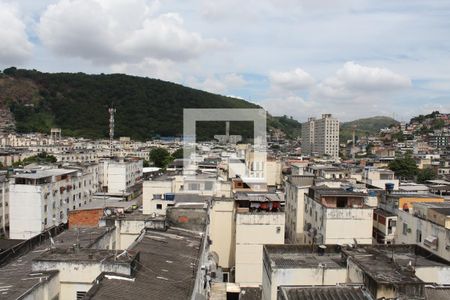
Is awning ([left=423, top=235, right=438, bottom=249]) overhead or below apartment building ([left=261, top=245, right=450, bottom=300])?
below

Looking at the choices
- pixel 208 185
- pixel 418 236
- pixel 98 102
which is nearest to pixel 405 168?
pixel 208 185

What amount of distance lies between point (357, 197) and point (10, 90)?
445ft

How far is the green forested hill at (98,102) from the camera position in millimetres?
121875

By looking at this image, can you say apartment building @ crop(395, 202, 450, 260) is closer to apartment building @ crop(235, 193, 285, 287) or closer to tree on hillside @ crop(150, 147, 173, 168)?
apartment building @ crop(235, 193, 285, 287)

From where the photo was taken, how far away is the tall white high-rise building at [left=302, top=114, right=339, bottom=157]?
109 m

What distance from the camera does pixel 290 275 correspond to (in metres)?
12.7

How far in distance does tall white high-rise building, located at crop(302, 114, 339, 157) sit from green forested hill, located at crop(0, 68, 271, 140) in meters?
18.8

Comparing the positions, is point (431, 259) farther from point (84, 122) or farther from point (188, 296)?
point (84, 122)

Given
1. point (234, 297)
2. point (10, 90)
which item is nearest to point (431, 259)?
point (234, 297)

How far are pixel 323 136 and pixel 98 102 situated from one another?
73.8 meters

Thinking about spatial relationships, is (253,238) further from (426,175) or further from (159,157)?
(159,157)

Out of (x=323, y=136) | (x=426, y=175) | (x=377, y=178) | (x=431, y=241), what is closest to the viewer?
(x=431, y=241)

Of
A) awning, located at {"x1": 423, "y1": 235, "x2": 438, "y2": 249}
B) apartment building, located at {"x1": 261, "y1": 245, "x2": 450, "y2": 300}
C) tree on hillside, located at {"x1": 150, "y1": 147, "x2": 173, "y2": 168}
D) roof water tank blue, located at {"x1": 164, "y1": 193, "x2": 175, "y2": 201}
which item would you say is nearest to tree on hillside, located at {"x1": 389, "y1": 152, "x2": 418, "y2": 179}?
tree on hillside, located at {"x1": 150, "y1": 147, "x2": 173, "y2": 168}

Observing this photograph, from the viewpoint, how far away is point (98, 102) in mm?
133500
